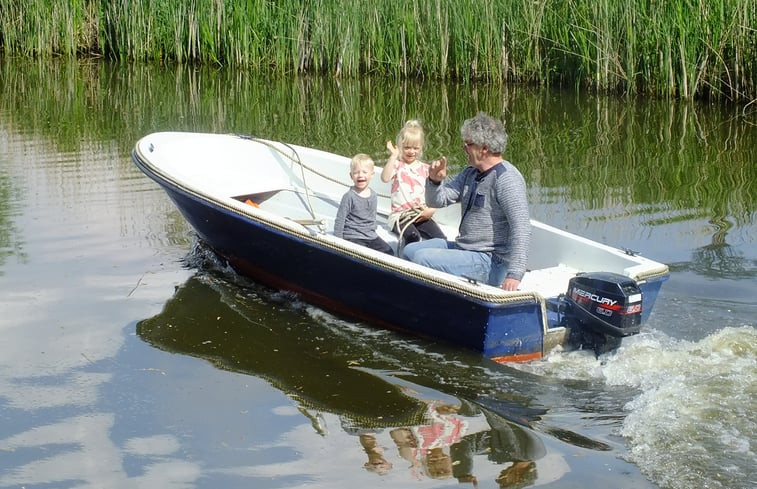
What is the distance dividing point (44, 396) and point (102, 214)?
3.23 metres

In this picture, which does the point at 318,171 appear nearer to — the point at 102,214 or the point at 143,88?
the point at 102,214

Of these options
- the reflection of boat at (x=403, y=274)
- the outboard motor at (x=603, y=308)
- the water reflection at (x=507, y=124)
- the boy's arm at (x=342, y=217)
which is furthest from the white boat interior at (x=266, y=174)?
the outboard motor at (x=603, y=308)

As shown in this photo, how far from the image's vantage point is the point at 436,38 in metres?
14.0

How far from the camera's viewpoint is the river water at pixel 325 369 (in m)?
4.11

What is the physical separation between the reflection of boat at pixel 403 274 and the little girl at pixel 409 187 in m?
0.32

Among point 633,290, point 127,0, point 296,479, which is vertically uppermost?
point 127,0

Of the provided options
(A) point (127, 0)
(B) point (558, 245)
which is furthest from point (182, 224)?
(A) point (127, 0)

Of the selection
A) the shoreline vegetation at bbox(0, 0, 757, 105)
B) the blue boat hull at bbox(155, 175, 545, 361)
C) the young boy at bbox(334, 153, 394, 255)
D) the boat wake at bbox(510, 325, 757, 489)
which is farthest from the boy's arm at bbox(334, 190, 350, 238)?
the shoreline vegetation at bbox(0, 0, 757, 105)

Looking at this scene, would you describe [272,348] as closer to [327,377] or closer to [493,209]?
[327,377]

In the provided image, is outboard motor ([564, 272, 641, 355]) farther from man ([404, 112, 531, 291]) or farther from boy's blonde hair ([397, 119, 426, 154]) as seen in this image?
boy's blonde hair ([397, 119, 426, 154])

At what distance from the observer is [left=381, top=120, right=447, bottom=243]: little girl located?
6.35 m

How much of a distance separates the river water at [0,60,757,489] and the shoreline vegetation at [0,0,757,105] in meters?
2.29

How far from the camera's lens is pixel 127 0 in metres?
15.5

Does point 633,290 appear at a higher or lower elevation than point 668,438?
higher
